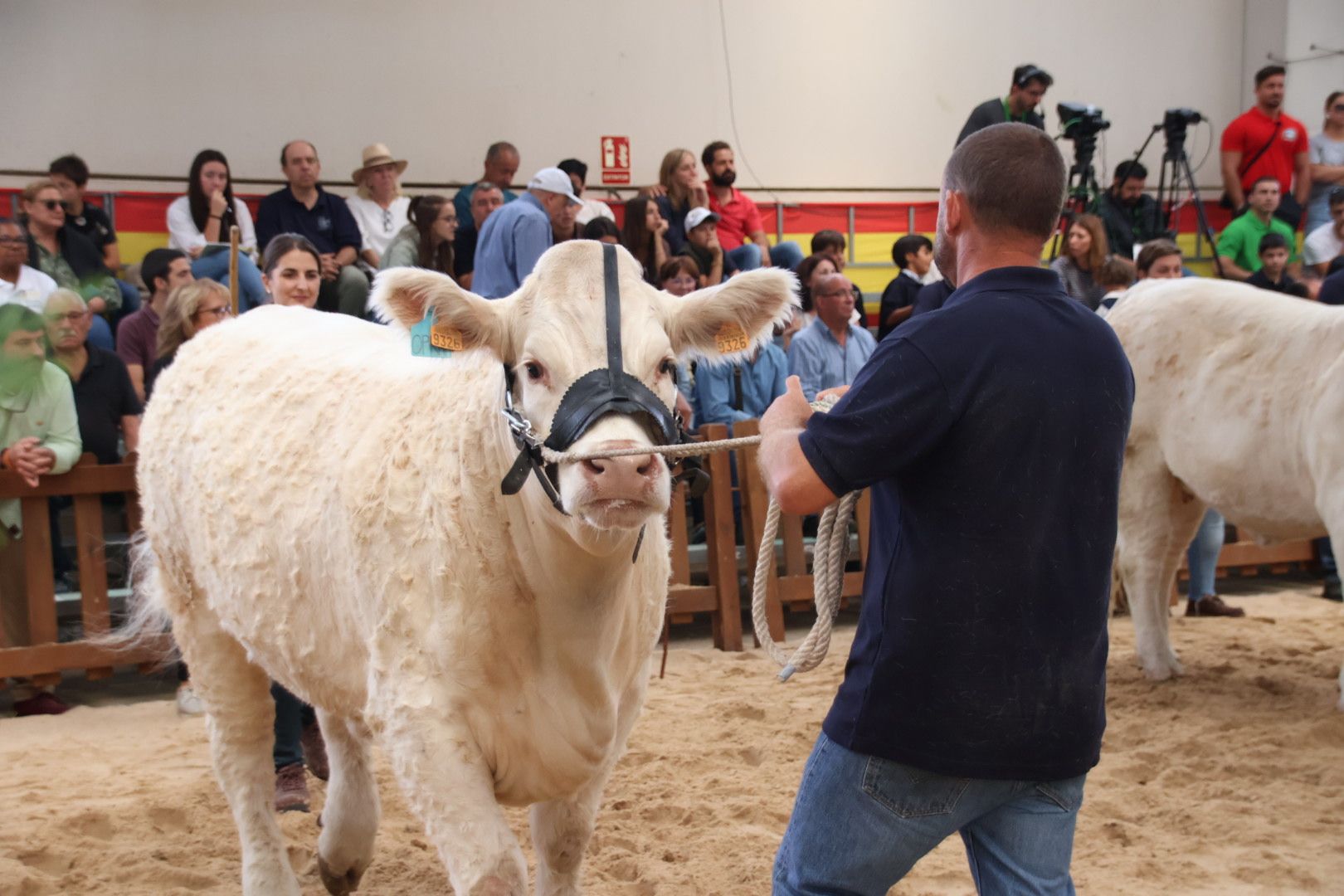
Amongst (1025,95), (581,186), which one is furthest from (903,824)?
(581,186)

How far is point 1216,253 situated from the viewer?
10492 millimetres

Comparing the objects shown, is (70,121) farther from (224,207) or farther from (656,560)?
(656,560)

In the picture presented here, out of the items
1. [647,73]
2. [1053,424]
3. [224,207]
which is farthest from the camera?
[647,73]

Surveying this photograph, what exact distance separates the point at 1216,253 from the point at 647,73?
15.9 feet

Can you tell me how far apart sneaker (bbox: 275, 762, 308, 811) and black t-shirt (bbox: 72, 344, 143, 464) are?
7.91ft

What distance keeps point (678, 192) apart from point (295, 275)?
4427 mm

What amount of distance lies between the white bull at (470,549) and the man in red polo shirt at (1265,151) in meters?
10.6

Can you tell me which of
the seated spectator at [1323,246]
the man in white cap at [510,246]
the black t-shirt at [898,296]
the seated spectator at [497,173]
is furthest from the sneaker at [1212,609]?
the seated spectator at [497,173]

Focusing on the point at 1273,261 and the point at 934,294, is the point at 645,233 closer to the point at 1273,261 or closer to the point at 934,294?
the point at 934,294

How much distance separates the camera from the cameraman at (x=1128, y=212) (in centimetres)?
1062

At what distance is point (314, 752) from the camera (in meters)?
5.38

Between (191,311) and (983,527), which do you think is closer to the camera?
(983,527)

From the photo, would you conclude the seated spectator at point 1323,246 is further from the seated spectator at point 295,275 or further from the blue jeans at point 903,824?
the blue jeans at point 903,824

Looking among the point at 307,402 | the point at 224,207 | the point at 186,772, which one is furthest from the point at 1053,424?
the point at 224,207
